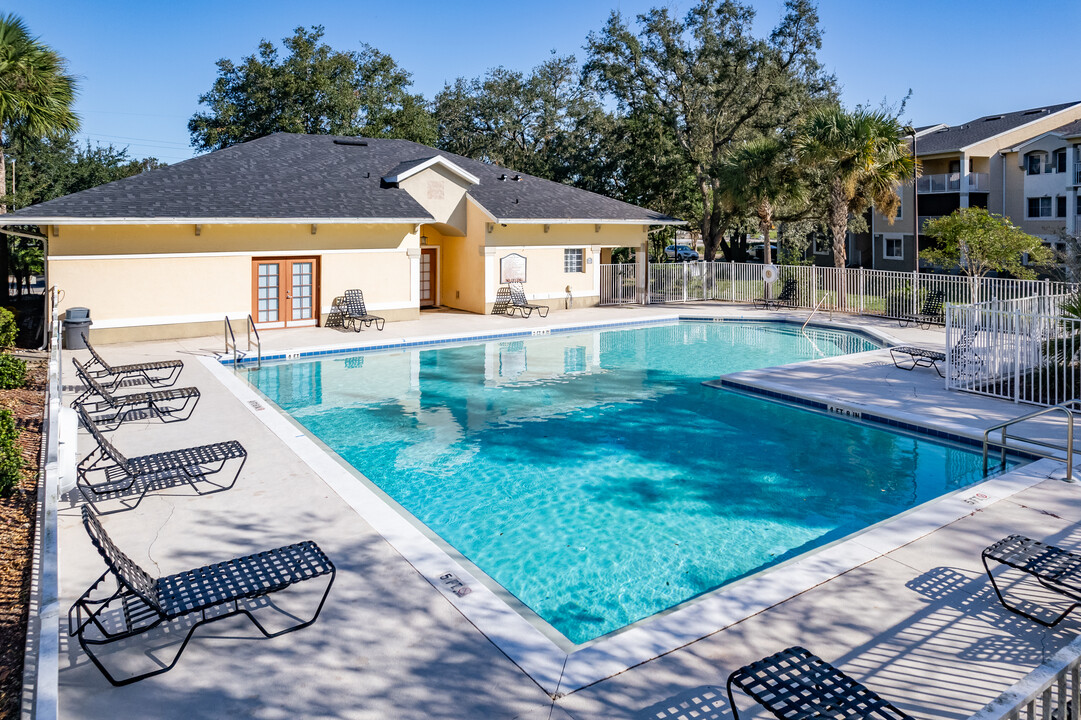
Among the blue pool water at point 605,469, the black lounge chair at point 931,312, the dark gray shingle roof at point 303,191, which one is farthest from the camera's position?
the black lounge chair at point 931,312

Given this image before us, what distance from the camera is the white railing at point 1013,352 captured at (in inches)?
456

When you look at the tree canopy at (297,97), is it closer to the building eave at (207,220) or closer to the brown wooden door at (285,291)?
the building eave at (207,220)

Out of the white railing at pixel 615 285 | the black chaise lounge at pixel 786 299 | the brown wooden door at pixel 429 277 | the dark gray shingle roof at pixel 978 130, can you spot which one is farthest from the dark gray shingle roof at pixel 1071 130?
the brown wooden door at pixel 429 277

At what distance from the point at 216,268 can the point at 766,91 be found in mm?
23390

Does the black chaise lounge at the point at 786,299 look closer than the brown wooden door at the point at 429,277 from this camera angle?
Yes

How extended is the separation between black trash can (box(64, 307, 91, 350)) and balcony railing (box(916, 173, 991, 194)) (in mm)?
36595

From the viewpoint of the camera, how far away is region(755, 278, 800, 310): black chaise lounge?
85.1 feet

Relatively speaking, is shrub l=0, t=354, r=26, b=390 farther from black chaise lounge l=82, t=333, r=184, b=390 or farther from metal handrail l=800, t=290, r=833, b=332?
metal handrail l=800, t=290, r=833, b=332

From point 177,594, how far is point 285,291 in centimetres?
1673

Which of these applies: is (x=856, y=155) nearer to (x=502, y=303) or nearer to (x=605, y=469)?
(x=502, y=303)

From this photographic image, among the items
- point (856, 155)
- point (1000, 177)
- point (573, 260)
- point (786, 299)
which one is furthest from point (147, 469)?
point (1000, 177)

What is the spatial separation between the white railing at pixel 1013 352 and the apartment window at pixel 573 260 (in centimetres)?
1470

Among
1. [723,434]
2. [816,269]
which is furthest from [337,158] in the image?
[723,434]

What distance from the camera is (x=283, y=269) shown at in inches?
821
